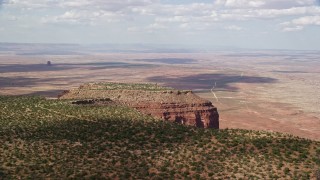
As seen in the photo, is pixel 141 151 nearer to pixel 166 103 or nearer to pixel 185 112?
pixel 166 103

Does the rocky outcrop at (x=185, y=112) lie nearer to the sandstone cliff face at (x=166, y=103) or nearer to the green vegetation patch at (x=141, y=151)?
the sandstone cliff face at (x=166, y=103)

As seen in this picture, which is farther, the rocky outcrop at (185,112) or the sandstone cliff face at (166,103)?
the rocky outcrop at (185,112)

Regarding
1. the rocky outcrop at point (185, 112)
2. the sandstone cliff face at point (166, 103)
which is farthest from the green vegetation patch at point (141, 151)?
the rocky outcrop at point (185, 112)

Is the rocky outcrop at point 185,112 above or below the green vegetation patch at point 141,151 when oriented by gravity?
below

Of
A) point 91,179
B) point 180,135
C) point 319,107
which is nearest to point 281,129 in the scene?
point 319,107

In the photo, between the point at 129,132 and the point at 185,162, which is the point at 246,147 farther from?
the point at 129,132

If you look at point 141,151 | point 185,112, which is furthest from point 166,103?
point 141,151
